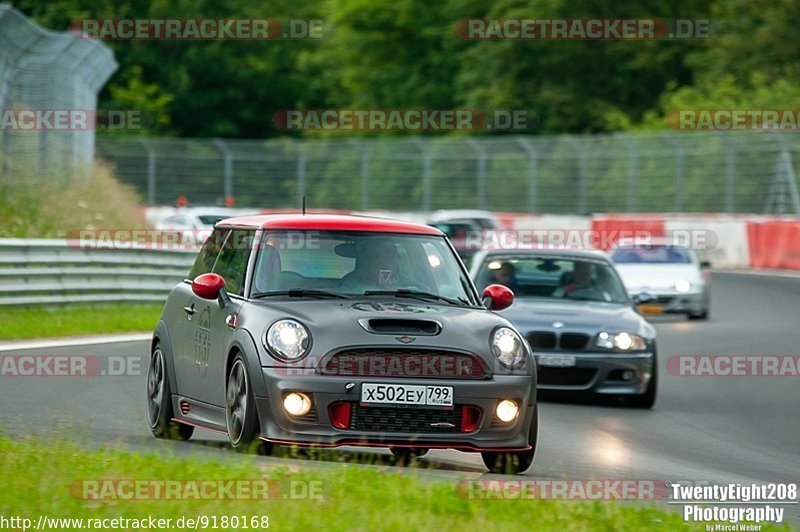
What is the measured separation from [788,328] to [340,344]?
56.6 feet

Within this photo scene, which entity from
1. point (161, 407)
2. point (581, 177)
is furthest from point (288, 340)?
point (581, 177)

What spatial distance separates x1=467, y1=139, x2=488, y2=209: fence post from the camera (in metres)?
50.1

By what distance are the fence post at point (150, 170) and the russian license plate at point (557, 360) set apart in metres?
35.1

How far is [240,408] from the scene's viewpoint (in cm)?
964

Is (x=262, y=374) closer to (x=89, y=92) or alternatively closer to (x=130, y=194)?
(x=89, y=92)

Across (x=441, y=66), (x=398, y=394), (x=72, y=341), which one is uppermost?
(x=441, y=66)

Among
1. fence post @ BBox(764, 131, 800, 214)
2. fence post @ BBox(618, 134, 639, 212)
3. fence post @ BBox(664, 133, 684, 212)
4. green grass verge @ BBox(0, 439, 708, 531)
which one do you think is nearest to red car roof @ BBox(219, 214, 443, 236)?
green grass verge @ BBox(0, 439, 708, 531)

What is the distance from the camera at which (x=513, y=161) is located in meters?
49.5

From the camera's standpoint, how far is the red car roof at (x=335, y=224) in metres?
10.4

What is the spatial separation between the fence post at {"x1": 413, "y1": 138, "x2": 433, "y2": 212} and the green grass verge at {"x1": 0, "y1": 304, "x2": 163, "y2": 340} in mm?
28152

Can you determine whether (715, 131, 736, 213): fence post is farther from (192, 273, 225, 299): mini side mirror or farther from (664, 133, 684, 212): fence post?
(192, 273, 225, 299): mini side mirror

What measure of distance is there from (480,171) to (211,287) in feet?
133

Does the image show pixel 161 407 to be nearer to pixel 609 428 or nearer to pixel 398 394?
pixel 398 394

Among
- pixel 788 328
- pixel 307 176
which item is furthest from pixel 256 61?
pixel 788 328
